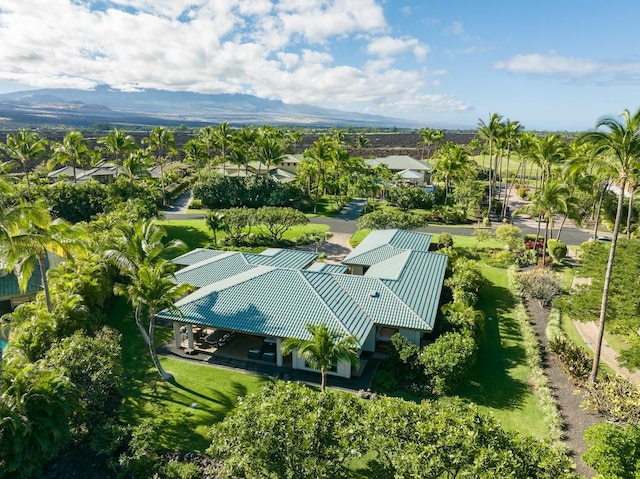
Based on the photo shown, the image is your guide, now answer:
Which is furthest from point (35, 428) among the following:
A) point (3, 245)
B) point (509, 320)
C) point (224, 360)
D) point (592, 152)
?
point (509, 320)

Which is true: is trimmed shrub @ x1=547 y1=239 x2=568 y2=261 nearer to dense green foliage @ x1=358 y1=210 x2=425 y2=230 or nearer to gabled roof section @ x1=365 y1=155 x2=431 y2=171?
dense green foliage @ x1=358 y1=210 x2=425 y2=230

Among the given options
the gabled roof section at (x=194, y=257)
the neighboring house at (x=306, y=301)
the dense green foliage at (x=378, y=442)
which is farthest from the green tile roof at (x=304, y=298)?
the dense green foliage at (x=378, y=442)

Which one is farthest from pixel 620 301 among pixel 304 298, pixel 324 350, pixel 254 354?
pixel 254 354

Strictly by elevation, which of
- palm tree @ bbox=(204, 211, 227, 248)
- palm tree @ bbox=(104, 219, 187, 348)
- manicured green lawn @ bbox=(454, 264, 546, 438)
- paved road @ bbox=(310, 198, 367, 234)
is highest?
palm tree @ bbox=(104, 219, 187, 348)

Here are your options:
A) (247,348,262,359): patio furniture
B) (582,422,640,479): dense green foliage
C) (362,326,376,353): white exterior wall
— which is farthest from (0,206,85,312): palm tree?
(582,422,640,479): dense green foliage

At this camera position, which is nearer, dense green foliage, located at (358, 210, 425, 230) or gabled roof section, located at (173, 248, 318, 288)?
gabled roof section, located at (173, 248, 318, 288)

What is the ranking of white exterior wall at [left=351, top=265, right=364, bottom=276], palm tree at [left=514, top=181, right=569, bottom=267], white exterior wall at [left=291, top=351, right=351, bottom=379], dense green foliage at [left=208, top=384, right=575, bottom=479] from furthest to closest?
palm tree at [left=514, top=181, right=569, bottom=267] → white exterior wall at [left=351, top=265, right=364, bottom=276] → white exterior wall at [left=291, top=351, right=351, bottom=379] → dense green foliage at [left=208, top=384, right=575, bottom=479]
